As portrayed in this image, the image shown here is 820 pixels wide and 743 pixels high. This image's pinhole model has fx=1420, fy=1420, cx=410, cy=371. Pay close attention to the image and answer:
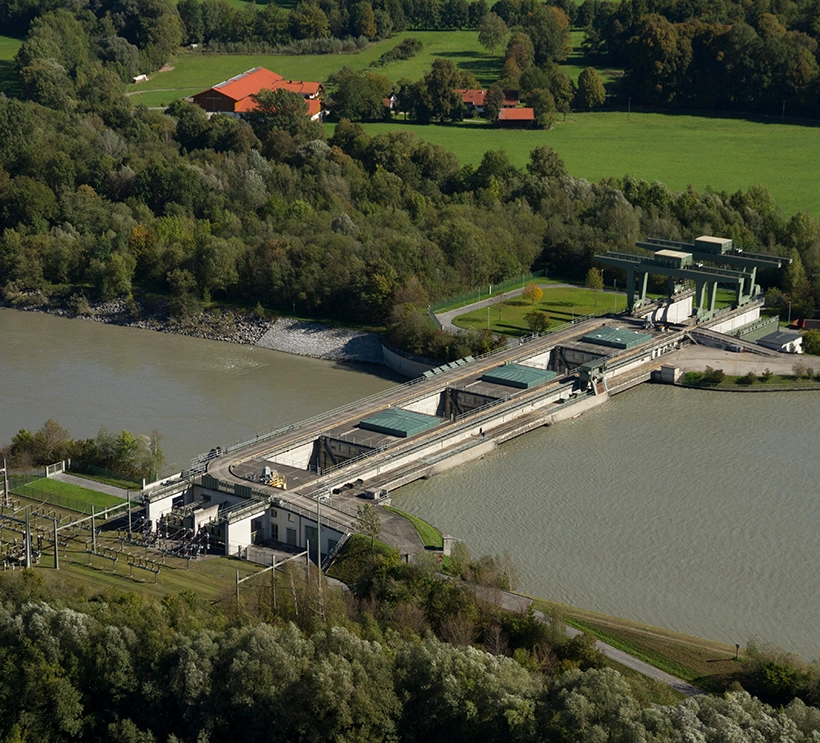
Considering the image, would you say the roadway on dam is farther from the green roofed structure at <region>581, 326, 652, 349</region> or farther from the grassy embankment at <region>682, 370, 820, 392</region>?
the grassy embankment at <region>682, 370, 820, 392</region>

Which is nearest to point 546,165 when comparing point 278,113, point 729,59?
point 278,113

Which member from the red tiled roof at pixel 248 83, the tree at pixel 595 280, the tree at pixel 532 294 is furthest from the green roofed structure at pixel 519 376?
the red tiled roof at pixel 248 83

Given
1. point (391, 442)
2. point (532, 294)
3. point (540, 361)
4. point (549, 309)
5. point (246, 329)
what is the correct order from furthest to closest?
point (532, 294)
point (549, 309)
point (246, 329)
point (540, 361)
point (391, 442)

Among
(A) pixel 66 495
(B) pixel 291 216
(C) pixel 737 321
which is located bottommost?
(A) pixel 66 495

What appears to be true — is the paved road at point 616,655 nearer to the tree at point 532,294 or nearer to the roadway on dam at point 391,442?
the roadway on dam at point 391,442

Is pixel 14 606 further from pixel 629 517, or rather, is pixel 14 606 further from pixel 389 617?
pixel 629 517

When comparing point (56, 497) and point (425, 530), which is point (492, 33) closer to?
point (56, 497)
